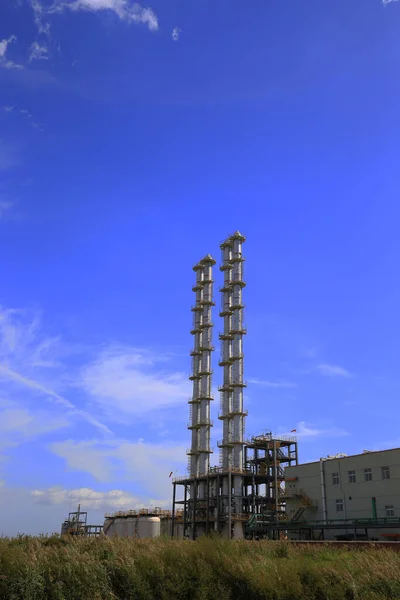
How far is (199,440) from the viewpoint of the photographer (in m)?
79.9

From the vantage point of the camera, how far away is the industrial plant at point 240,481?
52.3 m

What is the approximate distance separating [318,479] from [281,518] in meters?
13.5

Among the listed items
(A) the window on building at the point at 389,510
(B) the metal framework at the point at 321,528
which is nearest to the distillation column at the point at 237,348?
(B) the metal framework at the point at 321,528

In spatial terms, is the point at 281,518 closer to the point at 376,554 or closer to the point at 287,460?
the point at 287,460

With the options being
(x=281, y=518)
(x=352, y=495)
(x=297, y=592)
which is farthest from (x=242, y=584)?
(x=281, y=518)

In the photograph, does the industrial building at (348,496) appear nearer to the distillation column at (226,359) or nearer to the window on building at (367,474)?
the window on building at (367,474)

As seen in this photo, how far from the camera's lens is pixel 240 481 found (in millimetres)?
71750

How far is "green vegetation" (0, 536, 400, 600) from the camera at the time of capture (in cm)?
1748

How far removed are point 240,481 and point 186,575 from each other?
53653 millimetres

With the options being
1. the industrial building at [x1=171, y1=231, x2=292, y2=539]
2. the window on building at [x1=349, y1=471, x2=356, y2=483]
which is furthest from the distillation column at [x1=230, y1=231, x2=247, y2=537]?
the window on building at [x1=349, y1=471, x2=356, y2=483]

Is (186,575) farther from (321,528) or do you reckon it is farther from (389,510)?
(389,510)

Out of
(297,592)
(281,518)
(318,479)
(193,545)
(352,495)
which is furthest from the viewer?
(281,518)

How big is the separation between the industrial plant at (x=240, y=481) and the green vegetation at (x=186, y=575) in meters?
28.8

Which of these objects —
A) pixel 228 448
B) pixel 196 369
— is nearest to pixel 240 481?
pixel 228 448
